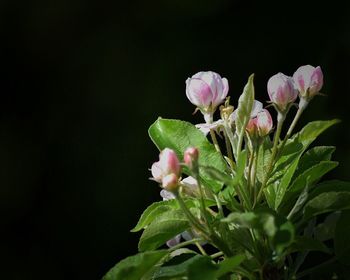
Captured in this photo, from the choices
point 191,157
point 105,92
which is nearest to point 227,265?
point 191,157

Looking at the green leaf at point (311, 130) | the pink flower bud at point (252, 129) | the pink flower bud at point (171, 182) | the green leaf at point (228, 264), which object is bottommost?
the green leaf at point (228, 264)

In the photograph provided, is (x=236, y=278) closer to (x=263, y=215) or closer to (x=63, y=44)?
(x=263, y=215)

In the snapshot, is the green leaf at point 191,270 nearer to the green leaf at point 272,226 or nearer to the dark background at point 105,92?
the green leaf at point 272,226

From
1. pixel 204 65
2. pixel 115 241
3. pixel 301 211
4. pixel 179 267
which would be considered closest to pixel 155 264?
pixel 179 267

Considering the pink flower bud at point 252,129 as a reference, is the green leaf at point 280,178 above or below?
below

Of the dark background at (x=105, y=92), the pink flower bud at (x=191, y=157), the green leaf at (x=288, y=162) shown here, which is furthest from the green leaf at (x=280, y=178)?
Result: the dark background at (x=105, y=92)

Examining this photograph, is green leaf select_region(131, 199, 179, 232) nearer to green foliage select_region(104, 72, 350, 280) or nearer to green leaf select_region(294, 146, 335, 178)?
green foliage select_region(104, 72, 350, 280)

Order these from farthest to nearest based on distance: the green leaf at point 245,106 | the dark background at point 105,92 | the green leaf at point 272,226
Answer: the dark background at point 105,92, the green leaf at point 245,106, the green leaf at point 272,226
